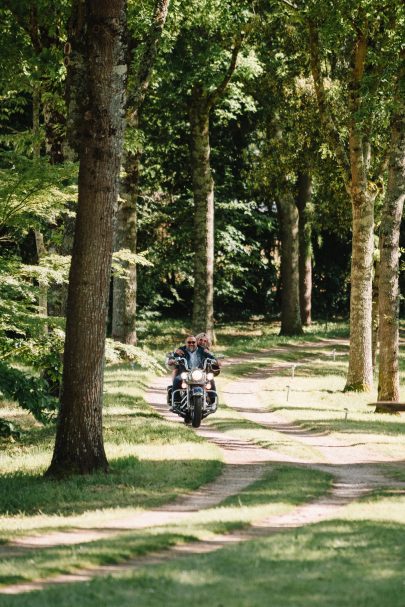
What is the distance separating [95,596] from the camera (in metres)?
7.22

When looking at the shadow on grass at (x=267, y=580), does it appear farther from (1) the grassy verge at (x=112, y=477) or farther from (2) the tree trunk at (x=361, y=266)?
(2) the tree trunk at (x=361, y=266)

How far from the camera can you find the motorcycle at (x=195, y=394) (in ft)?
63.5

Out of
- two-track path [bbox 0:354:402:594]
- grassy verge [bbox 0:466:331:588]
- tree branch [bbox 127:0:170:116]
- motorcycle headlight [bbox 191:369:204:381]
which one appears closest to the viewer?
grassy verge [bbox 0:466:331:588]

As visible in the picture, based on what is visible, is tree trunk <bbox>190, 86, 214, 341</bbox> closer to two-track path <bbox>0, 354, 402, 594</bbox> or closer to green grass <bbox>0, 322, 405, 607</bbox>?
green grass <bbox>0, 322, 405, 607</bbox>

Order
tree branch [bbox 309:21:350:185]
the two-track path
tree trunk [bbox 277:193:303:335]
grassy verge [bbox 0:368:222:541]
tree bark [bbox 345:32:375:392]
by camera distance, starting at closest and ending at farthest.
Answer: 1. the two-track path
2. grassy verge [bbox 0:368:222:541]
3. tree bark [bbox 345:32:375:392]
4. tree branch [bbox 309:21:350:185]
5. tree trunk [bbox 277:193:303:335]

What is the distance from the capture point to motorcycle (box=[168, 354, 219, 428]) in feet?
63.5

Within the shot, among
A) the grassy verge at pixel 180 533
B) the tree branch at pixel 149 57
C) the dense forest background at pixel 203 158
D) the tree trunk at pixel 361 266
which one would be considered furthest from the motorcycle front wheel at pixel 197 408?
the tree trunk at pixel 361 266

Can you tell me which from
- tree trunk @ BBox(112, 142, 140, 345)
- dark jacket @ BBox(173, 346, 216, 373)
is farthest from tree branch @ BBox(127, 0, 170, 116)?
tree trunk @ BBox(112, 142, 140, 345)

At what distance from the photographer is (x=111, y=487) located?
13.2 m

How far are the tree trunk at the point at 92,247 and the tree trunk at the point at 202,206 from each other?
2239 cm

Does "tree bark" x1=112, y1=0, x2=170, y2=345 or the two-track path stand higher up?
"tree bark" x1=112, y1=0, x2=170, y2=345

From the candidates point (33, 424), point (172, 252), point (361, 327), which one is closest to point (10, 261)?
point (33, 424)

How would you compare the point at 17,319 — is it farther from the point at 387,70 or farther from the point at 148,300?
the point at 148,300

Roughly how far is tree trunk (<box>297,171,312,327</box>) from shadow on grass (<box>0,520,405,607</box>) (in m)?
36.1
